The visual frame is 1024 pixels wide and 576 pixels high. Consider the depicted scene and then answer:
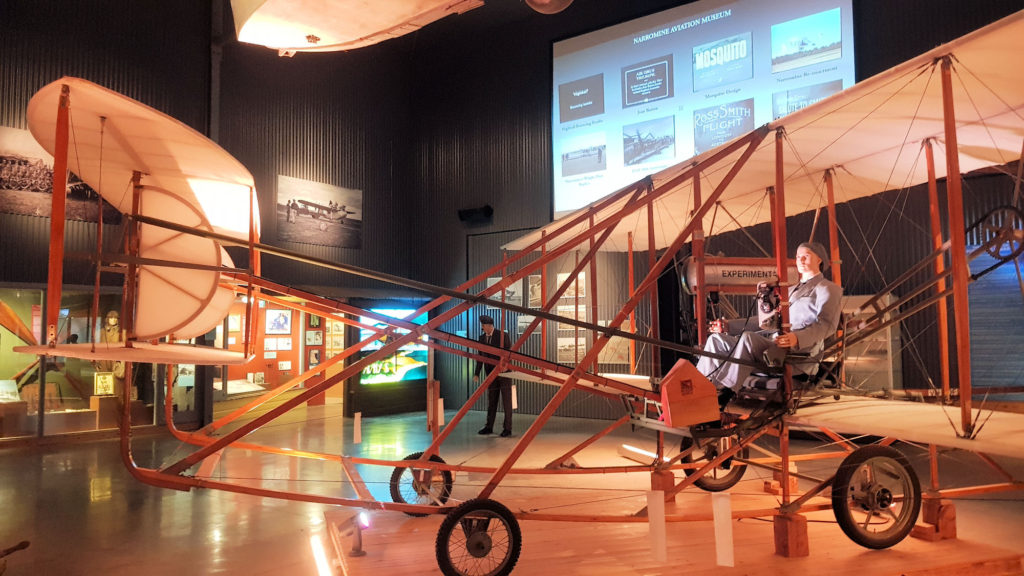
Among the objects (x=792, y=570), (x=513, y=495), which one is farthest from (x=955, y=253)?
(x=513, y=495)

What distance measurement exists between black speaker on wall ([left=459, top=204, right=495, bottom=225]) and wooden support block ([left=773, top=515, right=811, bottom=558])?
953cm

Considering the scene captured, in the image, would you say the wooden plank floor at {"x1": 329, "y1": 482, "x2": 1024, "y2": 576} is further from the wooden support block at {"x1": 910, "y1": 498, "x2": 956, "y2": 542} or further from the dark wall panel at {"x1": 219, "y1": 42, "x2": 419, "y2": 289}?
the dark wall panel at {"x1": 219, "y1": 42, "x2": 419, "y2": 289}

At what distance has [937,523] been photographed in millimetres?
4246

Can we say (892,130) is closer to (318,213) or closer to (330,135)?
(318,213)

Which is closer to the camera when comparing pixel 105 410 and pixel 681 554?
pixel 681 554

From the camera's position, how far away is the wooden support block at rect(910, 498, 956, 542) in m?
4.23

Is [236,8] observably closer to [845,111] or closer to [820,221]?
[845,111]

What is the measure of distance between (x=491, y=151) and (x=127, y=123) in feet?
33.8

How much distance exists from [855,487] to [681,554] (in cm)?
119

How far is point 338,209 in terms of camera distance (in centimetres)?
1266

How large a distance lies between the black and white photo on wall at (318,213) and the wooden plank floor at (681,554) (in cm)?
847

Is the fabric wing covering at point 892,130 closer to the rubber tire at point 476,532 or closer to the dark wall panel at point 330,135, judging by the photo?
the rubber tire at point 476,532

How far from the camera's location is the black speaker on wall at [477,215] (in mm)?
12648

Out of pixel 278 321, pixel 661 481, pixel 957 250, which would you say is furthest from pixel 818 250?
pixel 278 321
